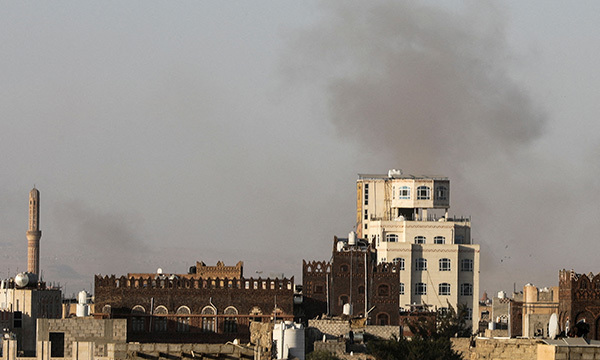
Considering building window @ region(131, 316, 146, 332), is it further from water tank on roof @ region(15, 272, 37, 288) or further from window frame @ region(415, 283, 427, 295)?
window frame @ region(415, 283, 427, 295)

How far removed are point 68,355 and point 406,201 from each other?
8781 centimetres

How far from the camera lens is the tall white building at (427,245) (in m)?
174

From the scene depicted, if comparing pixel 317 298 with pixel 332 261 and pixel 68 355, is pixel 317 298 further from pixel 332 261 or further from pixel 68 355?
pixel 68 355

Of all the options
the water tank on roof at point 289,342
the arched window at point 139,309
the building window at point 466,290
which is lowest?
the water tank on roof at point 289,342

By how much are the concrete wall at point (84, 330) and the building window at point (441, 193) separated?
80.4 metres

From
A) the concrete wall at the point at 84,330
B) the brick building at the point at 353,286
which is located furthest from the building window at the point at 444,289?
the concrete wall at the point at 84,330

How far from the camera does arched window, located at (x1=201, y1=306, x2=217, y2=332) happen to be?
142250 millimetres

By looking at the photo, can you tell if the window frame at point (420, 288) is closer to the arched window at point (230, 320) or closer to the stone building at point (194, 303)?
the stone building at point (194, 303)

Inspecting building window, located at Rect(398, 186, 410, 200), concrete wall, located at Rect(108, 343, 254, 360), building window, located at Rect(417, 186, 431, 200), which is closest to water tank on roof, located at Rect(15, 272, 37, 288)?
building window, located at Rect(398, 186, 410, 200)

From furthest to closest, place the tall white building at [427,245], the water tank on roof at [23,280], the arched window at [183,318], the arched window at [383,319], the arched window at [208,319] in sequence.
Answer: the tall white building at [427,245] → the water tank on roof at [23,280] → the arched window at [383,319] → the arched window at [208,319] → the arched window at [183,318]

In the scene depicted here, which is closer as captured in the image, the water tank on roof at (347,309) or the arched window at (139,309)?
the water tank on roof at (347,309)

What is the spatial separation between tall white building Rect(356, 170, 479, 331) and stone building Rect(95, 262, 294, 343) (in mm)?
26054

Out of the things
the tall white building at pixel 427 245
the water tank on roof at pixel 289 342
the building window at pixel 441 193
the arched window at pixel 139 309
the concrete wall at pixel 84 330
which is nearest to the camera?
the water tank on roof at pixel 289 342

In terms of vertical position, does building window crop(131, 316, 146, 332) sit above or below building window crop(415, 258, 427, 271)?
below
